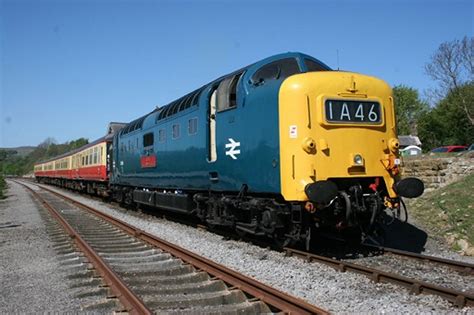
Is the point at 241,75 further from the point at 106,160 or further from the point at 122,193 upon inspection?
the point at 106,160

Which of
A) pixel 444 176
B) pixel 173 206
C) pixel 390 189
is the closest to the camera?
pixel 390 189

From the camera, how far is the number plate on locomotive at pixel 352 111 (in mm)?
7844

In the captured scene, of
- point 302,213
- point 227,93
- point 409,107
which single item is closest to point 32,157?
point 409,107

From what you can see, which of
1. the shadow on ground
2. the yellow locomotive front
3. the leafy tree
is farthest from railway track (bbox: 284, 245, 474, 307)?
the leafy tree

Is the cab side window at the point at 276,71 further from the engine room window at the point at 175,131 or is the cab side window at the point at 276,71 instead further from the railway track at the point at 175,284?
the engine room window at the point at 175,131

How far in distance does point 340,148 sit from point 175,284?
345cm

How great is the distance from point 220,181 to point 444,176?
26.2 ft

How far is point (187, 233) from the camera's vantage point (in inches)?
456

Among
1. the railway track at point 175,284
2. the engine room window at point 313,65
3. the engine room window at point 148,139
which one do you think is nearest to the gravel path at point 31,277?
the railway track at point 175,284

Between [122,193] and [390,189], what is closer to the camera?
[390,189]

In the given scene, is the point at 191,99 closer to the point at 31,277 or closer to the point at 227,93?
the point at 227,93

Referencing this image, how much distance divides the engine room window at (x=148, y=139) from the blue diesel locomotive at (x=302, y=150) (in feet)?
17.8

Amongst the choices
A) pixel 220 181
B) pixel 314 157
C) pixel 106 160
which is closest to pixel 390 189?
pixel 314 157

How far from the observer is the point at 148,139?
609 inches
